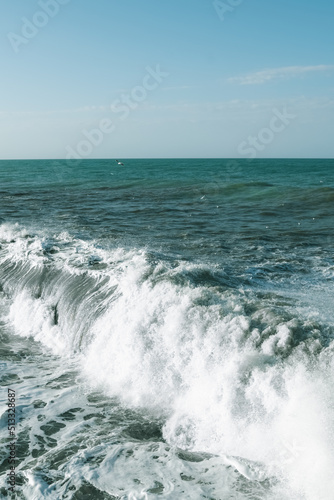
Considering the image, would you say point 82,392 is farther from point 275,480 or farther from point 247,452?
point 275,480

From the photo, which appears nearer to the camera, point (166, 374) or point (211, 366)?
point (211, 366)

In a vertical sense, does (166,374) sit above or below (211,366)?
below

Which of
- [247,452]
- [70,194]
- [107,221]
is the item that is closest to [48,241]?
[107,221]

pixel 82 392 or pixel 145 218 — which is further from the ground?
pixel 145 218

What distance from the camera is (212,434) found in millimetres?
5434

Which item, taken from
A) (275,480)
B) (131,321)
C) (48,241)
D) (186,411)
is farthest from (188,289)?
(48,241)

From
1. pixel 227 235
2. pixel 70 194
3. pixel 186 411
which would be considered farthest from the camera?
pixel 70 194

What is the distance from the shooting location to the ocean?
469cm

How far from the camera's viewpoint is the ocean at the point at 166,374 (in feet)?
15.4

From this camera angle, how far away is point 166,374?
258 inches

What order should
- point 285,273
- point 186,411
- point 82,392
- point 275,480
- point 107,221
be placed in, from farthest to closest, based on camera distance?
point 107,221
point 285,273
point 82,392
point 186,411
point 275,480

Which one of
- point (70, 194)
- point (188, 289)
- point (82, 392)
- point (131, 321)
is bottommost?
point (82, 392)

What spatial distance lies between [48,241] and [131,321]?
6624 millimetres

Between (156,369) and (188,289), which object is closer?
(156,369)
